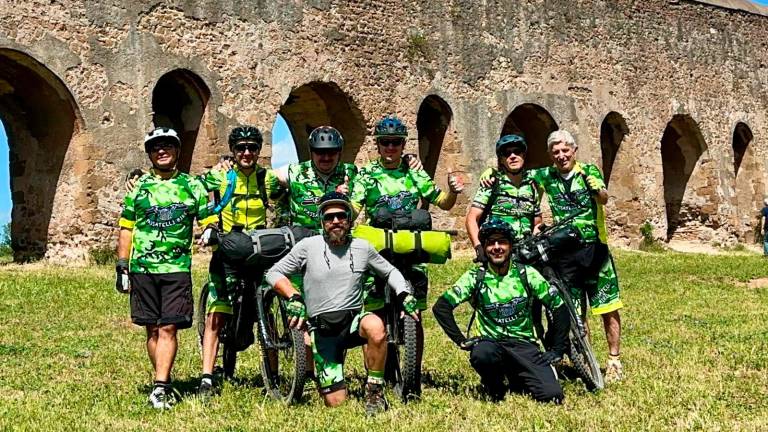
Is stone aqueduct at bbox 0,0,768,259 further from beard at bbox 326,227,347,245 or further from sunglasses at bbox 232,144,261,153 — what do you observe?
beard at bbox 326,227,347,245

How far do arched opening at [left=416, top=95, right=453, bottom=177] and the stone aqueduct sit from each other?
0.03 m

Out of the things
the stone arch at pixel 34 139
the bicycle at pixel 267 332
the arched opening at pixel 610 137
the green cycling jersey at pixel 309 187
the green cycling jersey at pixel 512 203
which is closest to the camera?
the bicycle at pixel 267 332

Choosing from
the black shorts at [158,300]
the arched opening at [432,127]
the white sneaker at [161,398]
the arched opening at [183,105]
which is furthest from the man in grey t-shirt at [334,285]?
the arched opening at [432,127]

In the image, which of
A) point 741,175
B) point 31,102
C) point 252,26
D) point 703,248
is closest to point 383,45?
point 252,26

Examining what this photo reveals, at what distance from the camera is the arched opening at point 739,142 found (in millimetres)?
23953

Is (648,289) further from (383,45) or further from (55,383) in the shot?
(55,383)

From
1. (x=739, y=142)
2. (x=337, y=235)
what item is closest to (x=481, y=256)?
(x=337, y=235)

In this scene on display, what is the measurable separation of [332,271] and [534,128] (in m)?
15.3

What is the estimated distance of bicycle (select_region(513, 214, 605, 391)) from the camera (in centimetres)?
581

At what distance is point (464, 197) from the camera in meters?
17.8

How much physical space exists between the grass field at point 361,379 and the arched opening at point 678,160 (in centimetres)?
1246

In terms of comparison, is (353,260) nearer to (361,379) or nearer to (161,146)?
(361,379)

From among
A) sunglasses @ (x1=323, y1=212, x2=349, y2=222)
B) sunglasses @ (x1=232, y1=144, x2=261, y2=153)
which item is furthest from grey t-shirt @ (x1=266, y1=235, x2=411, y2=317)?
sunglasses @ (x1=232, y1=144, x2=261, y2=153)

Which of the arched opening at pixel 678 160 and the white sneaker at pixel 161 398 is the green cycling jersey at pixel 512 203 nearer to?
the white sneaker at pixel 161 398
